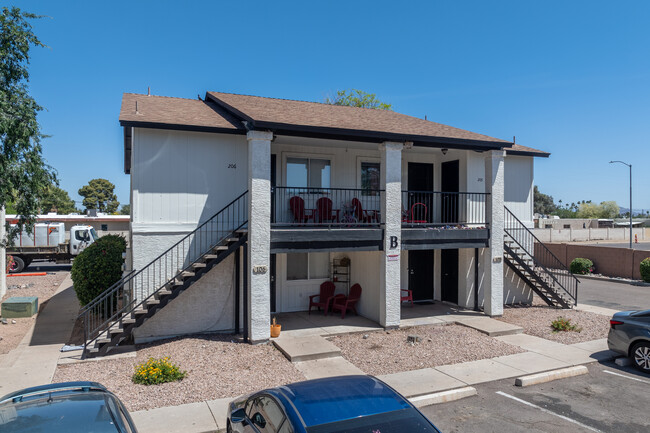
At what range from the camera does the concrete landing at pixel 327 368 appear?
8.64 meters

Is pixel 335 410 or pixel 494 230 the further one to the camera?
pixel 494 230

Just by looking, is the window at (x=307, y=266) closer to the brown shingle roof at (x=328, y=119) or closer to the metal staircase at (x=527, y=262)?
the brown shingle roof at (x=328, y=119)

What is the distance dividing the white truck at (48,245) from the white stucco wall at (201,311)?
15210mm

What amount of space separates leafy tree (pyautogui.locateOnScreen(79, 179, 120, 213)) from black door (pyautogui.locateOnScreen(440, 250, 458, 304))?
76.7 meters

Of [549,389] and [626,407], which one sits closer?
[626,407]

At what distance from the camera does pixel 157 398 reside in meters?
7.27

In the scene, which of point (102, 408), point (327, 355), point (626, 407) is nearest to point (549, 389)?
point (626, 407)

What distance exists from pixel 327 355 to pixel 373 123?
6.76 meters

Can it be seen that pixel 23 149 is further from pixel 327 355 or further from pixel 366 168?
pixel 366 168

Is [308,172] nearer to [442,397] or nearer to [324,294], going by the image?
[324,294]

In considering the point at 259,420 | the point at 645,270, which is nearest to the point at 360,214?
the point at 259,420

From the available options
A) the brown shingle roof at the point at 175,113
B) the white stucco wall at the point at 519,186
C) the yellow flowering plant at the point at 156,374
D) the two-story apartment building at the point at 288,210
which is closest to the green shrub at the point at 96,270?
the two-story apartment building at the point at 288,210

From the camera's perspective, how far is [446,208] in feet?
49.0

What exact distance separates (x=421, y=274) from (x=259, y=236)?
715 cm
